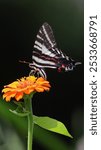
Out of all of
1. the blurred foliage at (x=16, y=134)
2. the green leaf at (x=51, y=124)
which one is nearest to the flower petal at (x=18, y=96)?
the green leaf at (x=51, y=124)

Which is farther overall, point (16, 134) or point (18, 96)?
point (16, 134)

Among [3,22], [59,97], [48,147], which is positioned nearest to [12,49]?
[3,22]

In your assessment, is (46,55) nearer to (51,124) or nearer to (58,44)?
(58,44)

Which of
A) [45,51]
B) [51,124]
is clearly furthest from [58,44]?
[51,124]

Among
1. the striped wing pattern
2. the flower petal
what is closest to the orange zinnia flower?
the flower petal

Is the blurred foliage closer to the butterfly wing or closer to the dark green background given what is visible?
the dark green background

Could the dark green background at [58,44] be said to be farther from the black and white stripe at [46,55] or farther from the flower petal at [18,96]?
the flower petal at [18,96]

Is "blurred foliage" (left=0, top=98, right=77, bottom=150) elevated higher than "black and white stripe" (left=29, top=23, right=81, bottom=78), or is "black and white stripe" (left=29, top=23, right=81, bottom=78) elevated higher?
"black and white stripe" (left=29, top=23, right=81, bottom=78)
